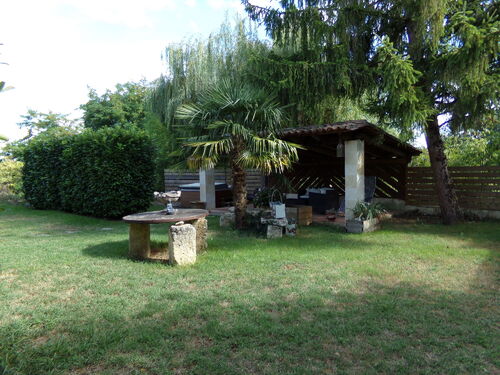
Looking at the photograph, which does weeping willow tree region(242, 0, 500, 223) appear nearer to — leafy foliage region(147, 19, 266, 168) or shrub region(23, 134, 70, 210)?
leafy foliage region(147, 19, 266, 168)

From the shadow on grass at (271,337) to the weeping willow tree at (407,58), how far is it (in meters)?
4.73

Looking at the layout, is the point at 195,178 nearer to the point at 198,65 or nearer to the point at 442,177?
the point at 198,65

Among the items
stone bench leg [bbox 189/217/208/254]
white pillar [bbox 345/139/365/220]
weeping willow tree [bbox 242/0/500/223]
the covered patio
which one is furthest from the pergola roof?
stone bench leg [bbox 189/217/208/254]

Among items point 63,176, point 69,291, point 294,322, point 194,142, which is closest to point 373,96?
point 194,142

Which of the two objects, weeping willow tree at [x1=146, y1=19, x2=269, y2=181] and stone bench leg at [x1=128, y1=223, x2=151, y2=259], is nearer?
stone bench leg at [x1=128, y1=223, x2=151, y2=259]

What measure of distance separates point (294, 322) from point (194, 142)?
489cm

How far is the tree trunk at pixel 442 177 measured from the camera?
29.0 ft

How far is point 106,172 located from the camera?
1001cm

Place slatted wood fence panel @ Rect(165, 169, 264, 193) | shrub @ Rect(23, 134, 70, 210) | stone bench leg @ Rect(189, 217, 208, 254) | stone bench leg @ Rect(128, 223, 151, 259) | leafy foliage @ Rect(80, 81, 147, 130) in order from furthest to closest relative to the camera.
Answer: leafy foliage @ Rect(80, 81, 147, 130), slatted wood fence panel @ Rect(165, 169, 264, 193), shrub @ Rect(23, 134, 70, 210), stone bench leg @ Rect(189, 217, 208, 254), stone bench leg @ Rect(128, 223, 151, 259)

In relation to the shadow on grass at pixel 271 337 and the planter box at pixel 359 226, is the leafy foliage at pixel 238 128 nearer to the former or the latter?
the planter box at pixel 359 226

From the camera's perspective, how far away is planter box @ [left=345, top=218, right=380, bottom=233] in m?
7.87

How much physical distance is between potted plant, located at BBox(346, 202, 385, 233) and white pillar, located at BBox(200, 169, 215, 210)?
505 cm

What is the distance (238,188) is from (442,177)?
5.31 meters

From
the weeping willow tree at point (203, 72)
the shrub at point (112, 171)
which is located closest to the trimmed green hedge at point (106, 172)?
the shrub at point (112, 171)
